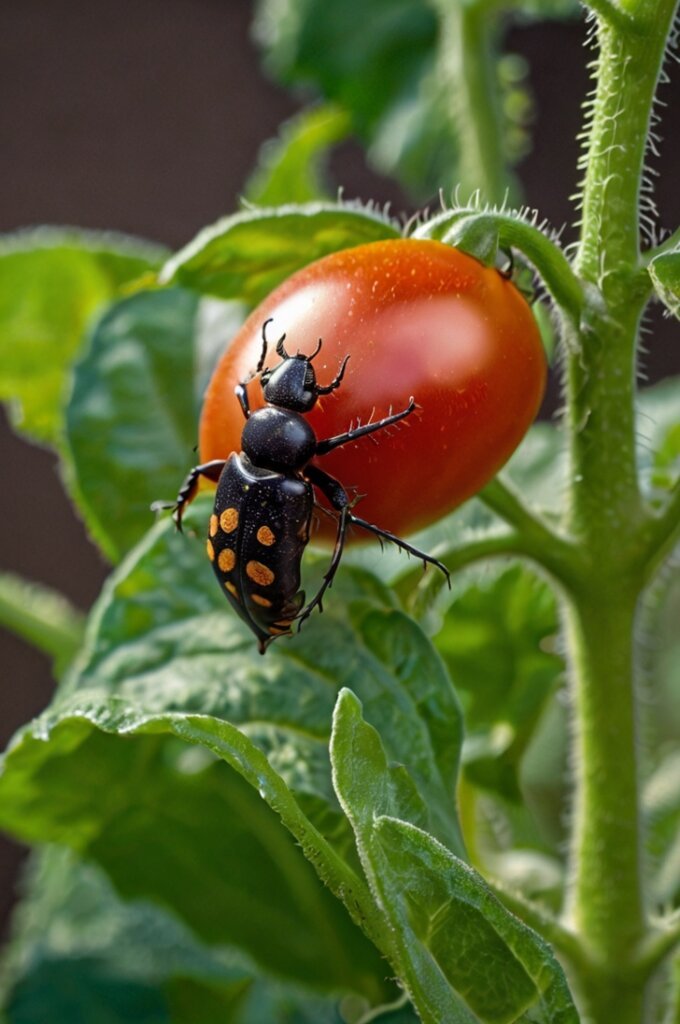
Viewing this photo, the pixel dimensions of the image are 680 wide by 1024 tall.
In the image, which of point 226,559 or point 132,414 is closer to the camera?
point 226,559

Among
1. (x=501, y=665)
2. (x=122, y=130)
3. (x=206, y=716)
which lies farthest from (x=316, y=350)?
(x=122, y=130)

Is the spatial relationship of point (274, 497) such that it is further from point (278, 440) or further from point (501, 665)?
point (501, 665)

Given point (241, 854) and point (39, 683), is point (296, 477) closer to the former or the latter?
point (241, 854)

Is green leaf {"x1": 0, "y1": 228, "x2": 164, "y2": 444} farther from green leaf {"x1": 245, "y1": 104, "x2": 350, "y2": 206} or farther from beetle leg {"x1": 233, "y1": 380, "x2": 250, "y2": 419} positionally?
beetle leg {"x1": 233, "y1": 380, "x2": 250, "y2": 419}

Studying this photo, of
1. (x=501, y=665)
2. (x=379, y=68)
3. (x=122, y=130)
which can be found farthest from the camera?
(x=122, y=130)

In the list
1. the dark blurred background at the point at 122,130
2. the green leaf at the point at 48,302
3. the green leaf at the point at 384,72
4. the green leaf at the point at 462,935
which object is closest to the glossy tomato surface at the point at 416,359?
the green leaf at the point at 462,935

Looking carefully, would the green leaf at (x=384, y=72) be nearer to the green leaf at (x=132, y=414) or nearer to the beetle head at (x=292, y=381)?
the green leaf at (x=132, y=414)

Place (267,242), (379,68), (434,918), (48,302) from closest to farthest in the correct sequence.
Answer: (434,918), (267,242), (48,302), (379,68)

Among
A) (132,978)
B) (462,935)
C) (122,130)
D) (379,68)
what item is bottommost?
(462,935)
